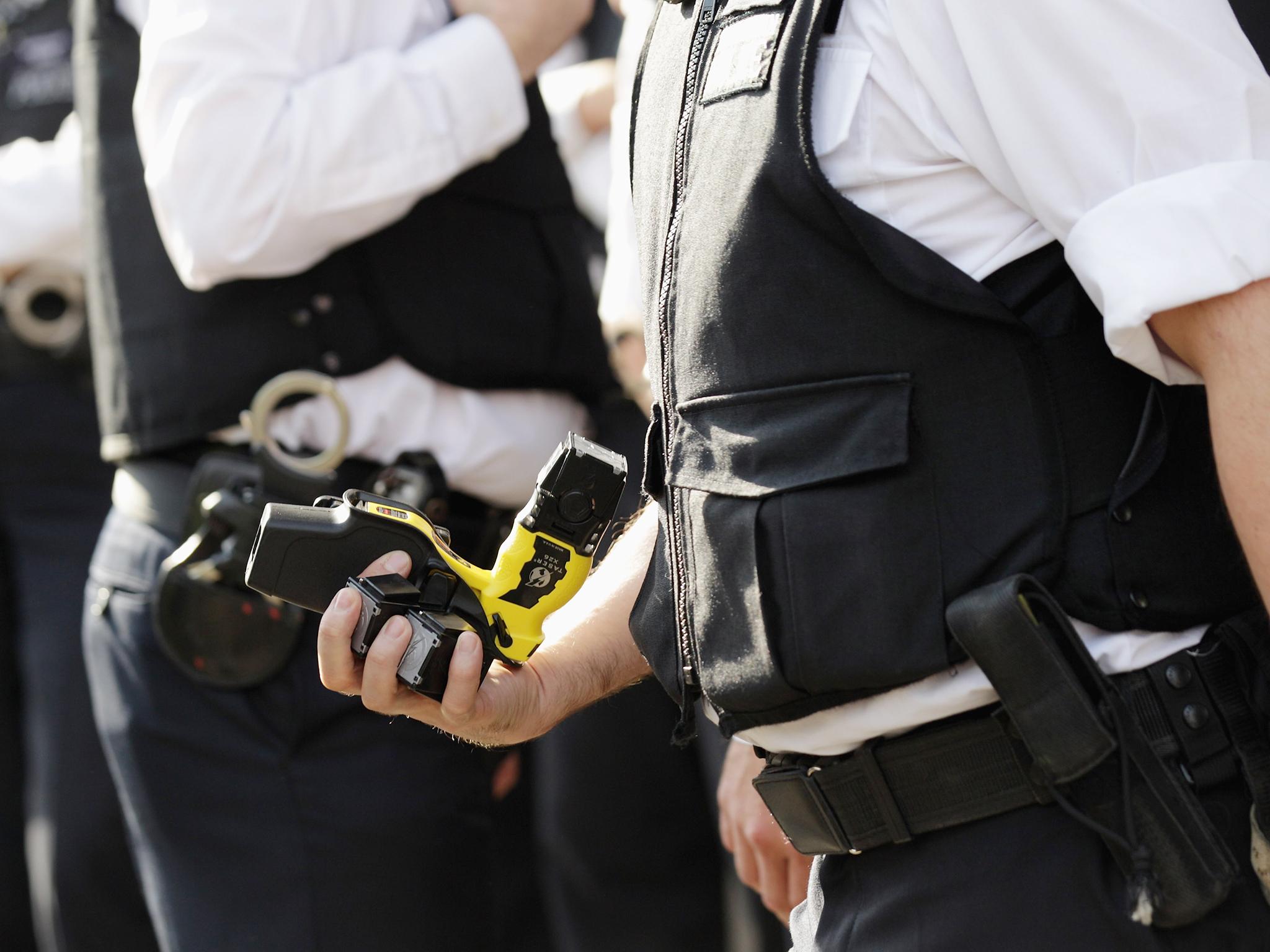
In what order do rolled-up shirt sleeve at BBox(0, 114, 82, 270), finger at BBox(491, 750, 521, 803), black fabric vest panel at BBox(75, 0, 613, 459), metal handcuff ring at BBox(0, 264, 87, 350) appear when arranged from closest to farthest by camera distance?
black fabric vest panel at BBox(75, 0, 613, 459) < finger at BBox(491, 750, 521, 803) < rolled-up shirt sleeve at BBox(0, 114, 82, 270) < metal handcuff ring at BBox(0, 264, 87, 350)

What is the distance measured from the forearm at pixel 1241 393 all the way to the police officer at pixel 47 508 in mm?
1983

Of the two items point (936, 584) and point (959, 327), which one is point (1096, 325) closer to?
point (959, 327)

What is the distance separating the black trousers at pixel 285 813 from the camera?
1.73 metres

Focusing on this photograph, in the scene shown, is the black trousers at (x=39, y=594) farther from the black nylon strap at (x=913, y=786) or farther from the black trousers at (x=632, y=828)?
the black nylon strap at (x=913, y=786)

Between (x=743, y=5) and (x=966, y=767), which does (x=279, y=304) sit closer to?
(x=743, y=5)

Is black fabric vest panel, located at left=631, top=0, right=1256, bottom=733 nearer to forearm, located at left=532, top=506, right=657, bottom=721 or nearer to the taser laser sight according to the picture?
the taser laser sight

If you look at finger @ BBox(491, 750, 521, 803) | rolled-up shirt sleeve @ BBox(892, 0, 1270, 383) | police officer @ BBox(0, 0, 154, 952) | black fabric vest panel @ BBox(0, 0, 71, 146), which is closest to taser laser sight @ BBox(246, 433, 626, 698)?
rolled-up shirt sleeve @ BBox(892, 0, 1270, 383)

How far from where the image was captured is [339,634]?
113cm

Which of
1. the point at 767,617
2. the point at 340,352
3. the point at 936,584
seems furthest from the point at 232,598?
the point at 936,584

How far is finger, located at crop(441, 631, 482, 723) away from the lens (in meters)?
1.15

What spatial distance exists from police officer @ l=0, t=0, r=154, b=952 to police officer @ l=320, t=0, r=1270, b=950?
1692 mm

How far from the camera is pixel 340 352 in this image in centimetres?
182

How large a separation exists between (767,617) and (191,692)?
3.38ft

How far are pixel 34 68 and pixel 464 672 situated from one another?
2.58 meters
